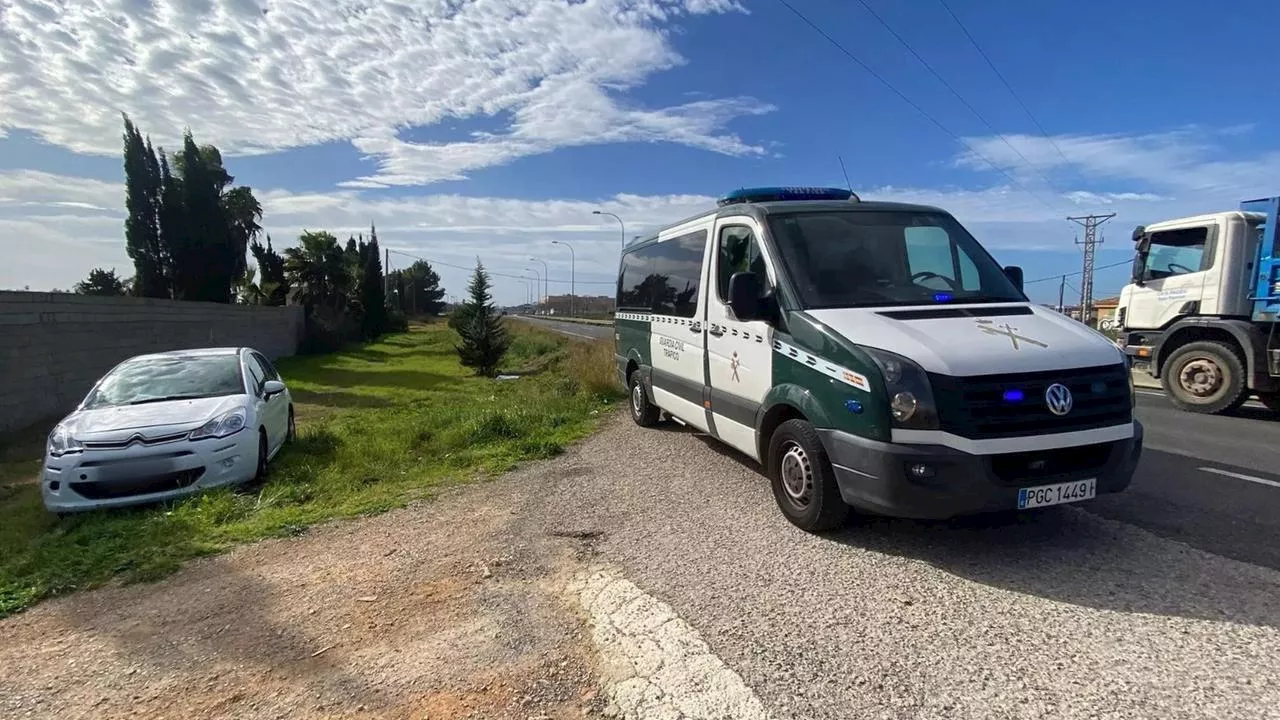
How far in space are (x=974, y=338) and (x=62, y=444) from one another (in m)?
7.54

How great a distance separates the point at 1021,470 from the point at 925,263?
6.05ft

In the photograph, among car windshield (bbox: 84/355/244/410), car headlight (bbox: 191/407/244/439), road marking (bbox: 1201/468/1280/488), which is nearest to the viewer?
road marking (bbox: 1201/468/1280/488)

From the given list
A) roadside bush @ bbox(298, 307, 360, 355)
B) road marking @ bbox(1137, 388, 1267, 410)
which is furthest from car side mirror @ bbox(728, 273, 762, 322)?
roadside bush @ bbox(298, 307, 360, 355)

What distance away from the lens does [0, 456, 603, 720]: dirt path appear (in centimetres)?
290

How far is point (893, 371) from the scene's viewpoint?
3.82m

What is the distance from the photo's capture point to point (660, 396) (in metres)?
7.80

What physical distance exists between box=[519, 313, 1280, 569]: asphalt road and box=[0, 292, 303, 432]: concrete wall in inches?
614

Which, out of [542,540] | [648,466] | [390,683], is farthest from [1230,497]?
[390,683]

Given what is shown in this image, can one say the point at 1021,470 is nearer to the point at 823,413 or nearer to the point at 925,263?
the point at 823,413

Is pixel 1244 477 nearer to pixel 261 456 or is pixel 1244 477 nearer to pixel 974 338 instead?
pixel 974 338

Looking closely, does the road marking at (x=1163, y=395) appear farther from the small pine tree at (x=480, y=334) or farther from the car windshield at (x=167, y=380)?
the small pine tree at (x=480, y=334)

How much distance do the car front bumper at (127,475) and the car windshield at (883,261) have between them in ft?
18.3

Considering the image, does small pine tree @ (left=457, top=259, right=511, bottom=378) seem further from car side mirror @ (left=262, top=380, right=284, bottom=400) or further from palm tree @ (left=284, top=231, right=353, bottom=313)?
palm tree @ (left=284, top=231, right=353, bottom=313)

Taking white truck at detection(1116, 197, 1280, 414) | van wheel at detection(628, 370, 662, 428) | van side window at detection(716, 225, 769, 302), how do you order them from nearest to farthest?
van side window at detection(716, 225, 769, 302)
van wheel at detection(628, 370, 662, 428)
white truck at detection(1116, 197, 1280, 414)
